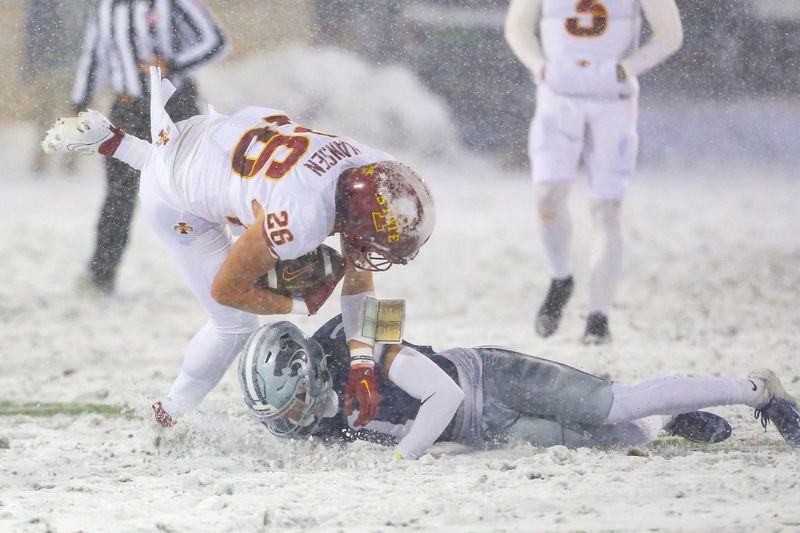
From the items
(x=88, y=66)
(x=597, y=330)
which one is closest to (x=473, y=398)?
(x=597, y=330)

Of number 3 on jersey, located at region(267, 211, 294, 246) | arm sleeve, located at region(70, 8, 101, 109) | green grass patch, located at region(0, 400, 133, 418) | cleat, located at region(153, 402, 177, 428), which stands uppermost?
arm sleeve, located at region(70, 8, 101, 109)

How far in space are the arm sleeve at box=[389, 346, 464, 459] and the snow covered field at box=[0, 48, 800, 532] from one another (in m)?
0.08

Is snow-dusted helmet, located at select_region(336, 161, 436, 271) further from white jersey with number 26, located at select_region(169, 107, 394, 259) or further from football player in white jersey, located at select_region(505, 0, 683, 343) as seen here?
football player in white jersey, located at select_region(505, 0, 683, 343)

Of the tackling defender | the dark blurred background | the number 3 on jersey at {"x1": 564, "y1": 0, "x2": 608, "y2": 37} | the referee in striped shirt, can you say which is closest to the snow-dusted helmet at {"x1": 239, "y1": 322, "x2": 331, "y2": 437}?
the tackling defender

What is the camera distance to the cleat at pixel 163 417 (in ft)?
10.5

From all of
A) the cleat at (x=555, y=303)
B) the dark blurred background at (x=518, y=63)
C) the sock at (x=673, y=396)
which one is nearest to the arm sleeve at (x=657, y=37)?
the dark blurred background at (x=518, y=63)

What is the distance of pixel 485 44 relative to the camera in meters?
5.14

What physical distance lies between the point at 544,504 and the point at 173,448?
1.24 meters

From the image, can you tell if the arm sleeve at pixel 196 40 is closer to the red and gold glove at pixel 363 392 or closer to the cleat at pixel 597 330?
the cleat at pixel 597 330

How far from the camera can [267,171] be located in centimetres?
292

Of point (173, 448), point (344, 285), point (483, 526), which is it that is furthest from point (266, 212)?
point (483, 526)

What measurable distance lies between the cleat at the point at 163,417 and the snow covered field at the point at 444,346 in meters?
0.03

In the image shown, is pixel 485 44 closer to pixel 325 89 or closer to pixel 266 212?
pixel 325 89

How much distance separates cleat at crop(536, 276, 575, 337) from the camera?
486 centimetres
